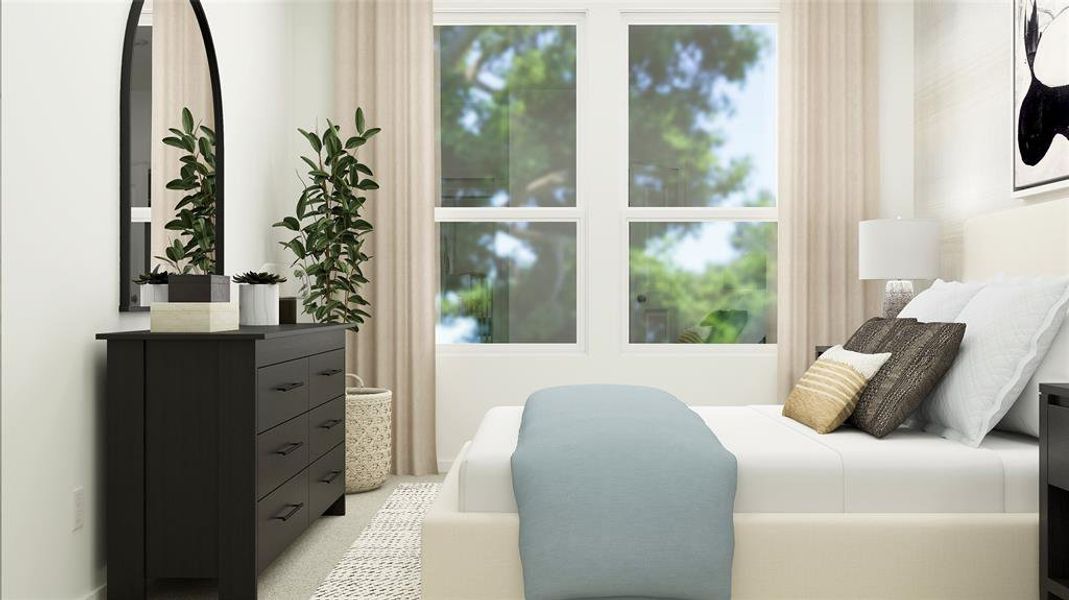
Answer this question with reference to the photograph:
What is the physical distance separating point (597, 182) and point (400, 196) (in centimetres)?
109

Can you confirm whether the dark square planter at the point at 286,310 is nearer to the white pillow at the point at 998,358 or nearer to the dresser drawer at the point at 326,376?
the dresser drawer at the point at 326,376

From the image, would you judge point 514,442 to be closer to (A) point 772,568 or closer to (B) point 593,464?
(B) point 593,464

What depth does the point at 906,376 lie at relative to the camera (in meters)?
2.36

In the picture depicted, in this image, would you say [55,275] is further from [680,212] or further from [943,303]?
[680,212]

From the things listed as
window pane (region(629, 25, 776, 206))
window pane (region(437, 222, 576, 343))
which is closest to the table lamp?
window pane (region(629, 25, 776, 206))

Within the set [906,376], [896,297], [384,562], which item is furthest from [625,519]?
[896,297]

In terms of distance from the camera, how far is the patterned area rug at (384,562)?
2443 mm

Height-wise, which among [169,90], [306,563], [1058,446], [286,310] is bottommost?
[306,563]

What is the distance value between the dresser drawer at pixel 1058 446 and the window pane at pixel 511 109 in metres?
2.88

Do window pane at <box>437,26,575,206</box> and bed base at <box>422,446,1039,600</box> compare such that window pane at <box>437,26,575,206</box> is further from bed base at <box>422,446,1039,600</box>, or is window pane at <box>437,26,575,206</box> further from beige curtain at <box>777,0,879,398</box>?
bed base at <box>422,446,1039,600</box>

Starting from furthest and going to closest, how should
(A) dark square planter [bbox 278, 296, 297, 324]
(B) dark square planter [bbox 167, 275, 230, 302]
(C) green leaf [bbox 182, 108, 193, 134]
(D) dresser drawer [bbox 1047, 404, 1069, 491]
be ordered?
(A) dark square planter [bbox 278, 296, 297, 324] → (C) green leaf [bbox 182, 108, 193, 134] → (B) dark square planter [bbox 167, 275, 230, 302] → (D) dresser drawer [bbox 1047, 404, 1069, 491]

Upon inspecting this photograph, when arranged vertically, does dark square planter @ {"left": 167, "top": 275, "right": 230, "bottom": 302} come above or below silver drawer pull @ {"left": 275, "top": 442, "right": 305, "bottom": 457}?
above

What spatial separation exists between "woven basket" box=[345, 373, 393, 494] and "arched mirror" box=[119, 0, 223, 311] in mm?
956

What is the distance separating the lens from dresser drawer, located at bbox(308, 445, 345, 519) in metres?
2.96
